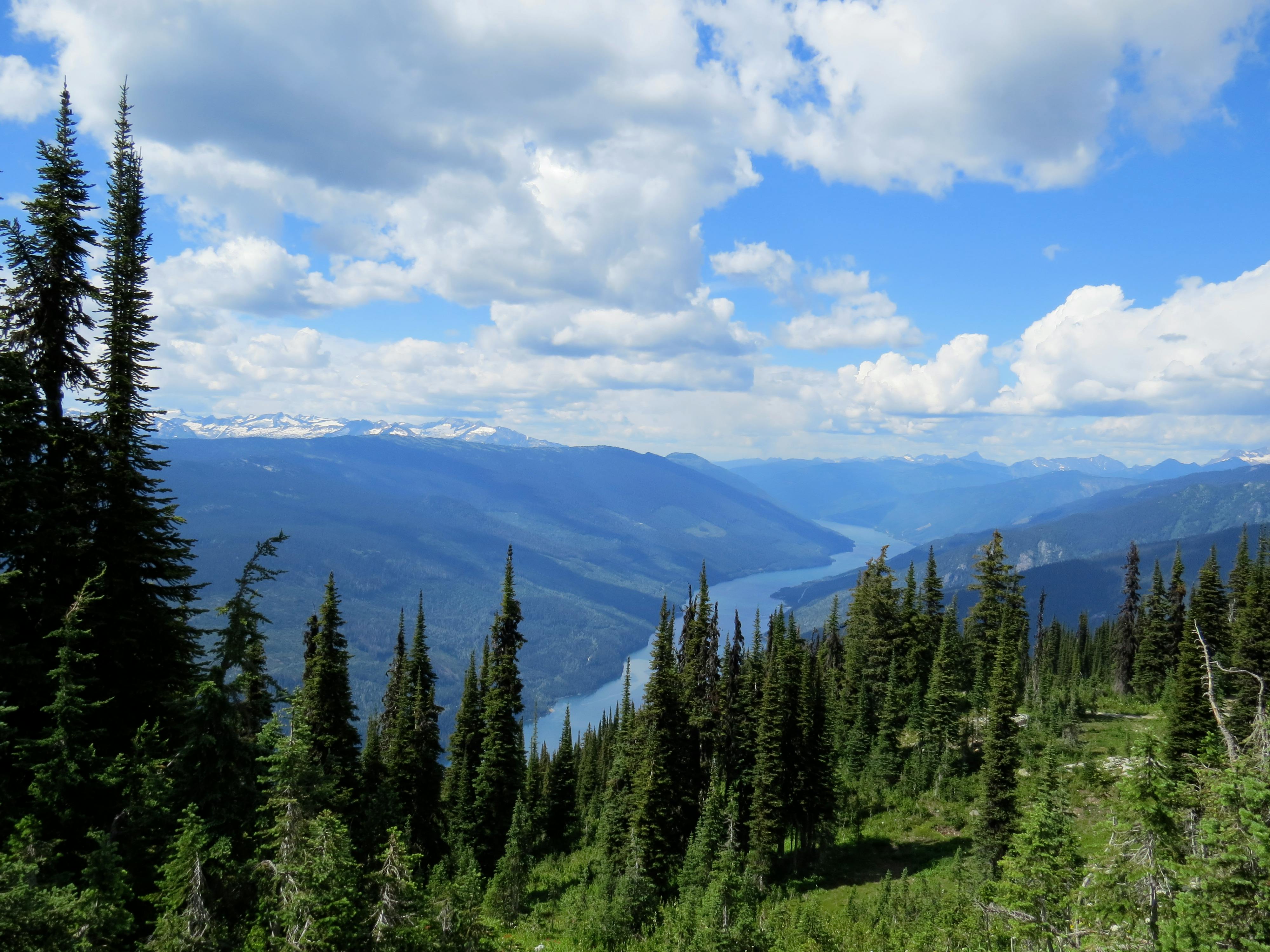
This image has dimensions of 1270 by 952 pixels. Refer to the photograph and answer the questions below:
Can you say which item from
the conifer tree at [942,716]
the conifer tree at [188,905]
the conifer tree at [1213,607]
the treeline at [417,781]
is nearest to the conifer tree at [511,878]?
the treeline at [417,781]

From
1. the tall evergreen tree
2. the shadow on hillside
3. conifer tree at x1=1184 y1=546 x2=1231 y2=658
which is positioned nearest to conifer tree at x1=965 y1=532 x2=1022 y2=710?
the tall evergreen tree

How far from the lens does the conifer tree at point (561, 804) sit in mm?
59875

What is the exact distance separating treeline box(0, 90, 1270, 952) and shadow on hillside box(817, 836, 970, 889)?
1.88ft

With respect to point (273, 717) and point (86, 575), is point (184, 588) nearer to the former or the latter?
point (86, 575)

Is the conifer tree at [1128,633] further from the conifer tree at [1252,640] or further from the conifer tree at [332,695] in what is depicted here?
the conifer tree at [332,695]

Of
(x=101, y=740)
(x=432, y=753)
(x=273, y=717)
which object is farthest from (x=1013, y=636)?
(x=101, y=740)

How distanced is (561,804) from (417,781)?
846 inches

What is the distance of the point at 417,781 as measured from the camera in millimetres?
43594

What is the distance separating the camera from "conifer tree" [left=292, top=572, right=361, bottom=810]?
34.1 meters

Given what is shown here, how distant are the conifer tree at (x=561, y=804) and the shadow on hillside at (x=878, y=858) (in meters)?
24.3

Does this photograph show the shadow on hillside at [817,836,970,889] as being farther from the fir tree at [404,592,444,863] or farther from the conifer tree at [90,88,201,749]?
the conifer tree at [90,88,201,749]

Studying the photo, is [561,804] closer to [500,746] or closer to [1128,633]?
[500,746]

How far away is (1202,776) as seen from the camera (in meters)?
13.0

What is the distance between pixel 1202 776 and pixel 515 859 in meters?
33.1
